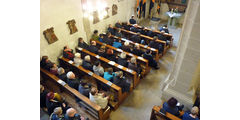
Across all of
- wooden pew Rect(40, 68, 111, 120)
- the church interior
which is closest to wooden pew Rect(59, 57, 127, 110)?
the church interior

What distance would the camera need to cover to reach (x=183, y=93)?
4.17m

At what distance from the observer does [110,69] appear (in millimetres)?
4781

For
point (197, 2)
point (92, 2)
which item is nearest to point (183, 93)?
point (197, 2)

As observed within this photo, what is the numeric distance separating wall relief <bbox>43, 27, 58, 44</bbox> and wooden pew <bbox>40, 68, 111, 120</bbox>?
1.19m

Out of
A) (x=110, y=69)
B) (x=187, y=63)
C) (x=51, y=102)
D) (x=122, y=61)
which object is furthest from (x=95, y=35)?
(x=187, y=63)

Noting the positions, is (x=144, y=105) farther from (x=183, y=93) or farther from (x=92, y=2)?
(x=92, y=2)

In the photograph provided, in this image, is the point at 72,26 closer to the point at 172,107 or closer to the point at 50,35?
the point at 50,35

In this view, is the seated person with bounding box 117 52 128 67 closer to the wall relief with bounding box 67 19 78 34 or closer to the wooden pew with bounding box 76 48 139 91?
the wooden pew with bounding box 76 48 139 91

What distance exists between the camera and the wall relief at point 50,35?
548 cm

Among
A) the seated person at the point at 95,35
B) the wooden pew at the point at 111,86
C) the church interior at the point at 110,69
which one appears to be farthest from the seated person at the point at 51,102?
the seated person at the point at 95,35

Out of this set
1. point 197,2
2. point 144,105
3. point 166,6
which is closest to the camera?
point 197,2

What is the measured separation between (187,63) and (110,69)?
228 centimetres

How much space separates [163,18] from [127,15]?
3596mm

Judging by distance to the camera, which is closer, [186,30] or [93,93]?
[186,30]
